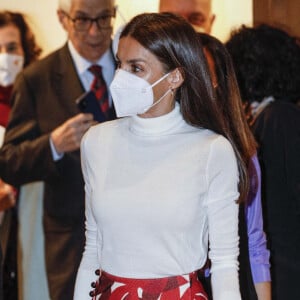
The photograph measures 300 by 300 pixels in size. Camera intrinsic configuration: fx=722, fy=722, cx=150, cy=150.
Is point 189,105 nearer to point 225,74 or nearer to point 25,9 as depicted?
point 225,74

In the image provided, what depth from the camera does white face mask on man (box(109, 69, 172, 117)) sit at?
59.1 inches

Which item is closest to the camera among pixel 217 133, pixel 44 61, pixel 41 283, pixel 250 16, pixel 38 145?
pixel 217 133

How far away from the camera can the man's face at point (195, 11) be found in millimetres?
2691

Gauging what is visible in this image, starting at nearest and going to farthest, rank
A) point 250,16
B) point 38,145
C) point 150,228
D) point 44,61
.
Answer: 1. point 150,228
2. point 38,145
3. point 44,61
4. point 250,16

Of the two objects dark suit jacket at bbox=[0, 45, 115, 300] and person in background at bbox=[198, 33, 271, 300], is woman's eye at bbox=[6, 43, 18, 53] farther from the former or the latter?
person in background at bbox=[198, 33, 271, 300]

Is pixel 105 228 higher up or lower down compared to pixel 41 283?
higher up

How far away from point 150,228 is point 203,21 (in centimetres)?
147

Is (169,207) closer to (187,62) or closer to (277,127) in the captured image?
(187,62)

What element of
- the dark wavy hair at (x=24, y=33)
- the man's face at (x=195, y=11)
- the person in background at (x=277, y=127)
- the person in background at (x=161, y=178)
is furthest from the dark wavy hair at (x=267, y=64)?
the dark wavy hair at (x=24, y=33)

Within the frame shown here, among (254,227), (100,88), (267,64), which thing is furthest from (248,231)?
(100,88)

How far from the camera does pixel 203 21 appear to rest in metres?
2.73

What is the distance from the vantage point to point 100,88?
7.47 feet

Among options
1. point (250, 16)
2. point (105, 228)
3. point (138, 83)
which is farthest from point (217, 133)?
point (250, 16)

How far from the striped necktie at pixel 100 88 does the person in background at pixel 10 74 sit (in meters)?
0.36
